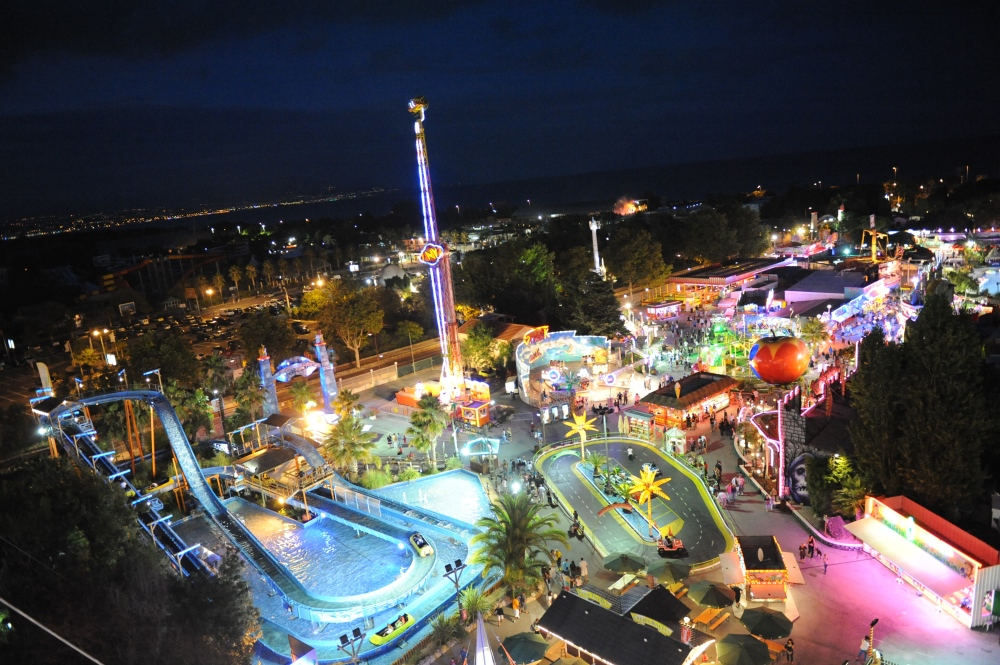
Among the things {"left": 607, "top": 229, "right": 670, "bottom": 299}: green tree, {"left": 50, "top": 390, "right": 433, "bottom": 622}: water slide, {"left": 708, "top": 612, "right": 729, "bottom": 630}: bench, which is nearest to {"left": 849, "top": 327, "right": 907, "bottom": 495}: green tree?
{"left": 708, "top": 612, "right": 729, "bottom": 630}: bench

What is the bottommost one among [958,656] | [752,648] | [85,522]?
[958,656]

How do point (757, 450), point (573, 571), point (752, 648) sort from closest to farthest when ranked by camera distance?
point (752, 648) < point (573, 571) < point (757, 450)

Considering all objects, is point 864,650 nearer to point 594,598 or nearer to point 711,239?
point 594,598

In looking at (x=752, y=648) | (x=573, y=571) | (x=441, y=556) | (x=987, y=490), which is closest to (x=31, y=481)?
(x=441, y=556)

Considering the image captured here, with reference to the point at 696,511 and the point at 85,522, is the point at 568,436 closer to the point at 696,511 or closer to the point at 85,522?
the point at 696,511

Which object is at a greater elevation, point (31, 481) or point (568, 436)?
point (31, 481)

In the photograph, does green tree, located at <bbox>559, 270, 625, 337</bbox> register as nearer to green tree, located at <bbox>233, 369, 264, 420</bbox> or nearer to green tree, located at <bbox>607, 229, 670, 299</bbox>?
green tree, located at <bbox>607, 229, 670, 299</bbox>

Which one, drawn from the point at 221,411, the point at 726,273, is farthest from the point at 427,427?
the point at 726,273
